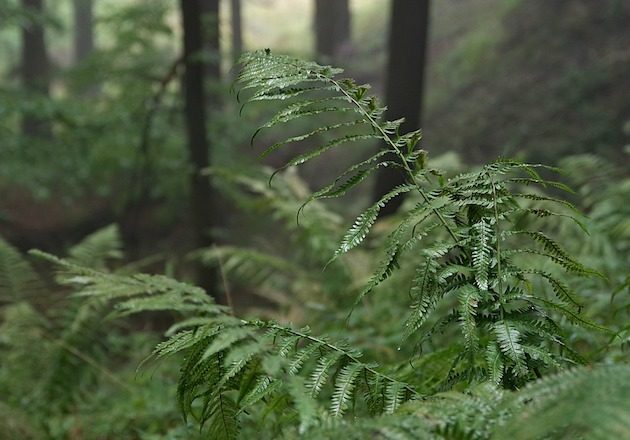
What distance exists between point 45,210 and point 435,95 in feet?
24.1

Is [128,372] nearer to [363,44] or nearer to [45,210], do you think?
[45,210]

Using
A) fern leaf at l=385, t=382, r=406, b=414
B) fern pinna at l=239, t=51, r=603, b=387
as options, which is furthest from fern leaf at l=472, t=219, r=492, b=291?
fern leaf at l=385, t=382, r=406, b=414

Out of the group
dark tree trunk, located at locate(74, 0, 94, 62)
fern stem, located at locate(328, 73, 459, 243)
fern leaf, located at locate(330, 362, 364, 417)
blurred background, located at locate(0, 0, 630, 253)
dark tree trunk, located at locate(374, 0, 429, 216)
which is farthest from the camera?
dark tree trunk, located at locate(74, 0, 94, 62)

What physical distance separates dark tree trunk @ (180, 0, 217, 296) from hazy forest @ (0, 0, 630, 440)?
2cm

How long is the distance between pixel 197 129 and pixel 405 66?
7.11ft

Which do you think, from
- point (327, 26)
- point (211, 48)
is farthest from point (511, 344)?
point (327, 26)

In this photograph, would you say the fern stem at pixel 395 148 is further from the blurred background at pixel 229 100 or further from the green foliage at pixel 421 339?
the blurred background at pixel 229 100

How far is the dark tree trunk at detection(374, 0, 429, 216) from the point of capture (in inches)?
247

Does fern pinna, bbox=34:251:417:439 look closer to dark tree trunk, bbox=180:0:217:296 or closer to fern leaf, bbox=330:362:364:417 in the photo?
fern leaf, bbox=330:362:364:417

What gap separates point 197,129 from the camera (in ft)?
18.9

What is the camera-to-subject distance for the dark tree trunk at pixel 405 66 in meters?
6.29

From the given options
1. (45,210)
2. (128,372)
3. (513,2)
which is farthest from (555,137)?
(45,210)

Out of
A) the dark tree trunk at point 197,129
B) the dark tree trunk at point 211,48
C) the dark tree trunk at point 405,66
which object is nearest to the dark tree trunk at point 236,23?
the dark tree trunk at point 211,48

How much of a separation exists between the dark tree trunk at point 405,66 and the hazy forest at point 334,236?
3 cm
